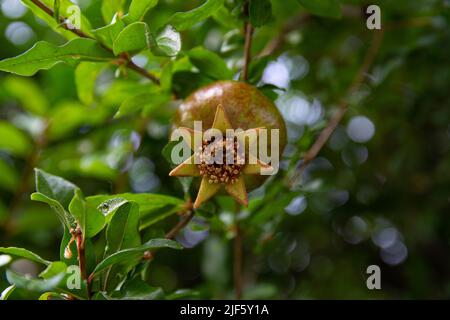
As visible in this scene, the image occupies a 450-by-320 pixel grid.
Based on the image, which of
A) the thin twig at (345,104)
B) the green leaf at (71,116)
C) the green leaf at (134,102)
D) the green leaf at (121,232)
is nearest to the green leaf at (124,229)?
the green leaf at (121,232)

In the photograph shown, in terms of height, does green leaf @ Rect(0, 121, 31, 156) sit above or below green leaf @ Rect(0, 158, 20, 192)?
above

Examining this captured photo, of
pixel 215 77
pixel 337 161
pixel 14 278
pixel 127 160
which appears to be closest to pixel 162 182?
pixel 127 160

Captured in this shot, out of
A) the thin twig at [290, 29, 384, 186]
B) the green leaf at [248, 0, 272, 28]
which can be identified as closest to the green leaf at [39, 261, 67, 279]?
the green leaf at [248, 0, 272, 28]

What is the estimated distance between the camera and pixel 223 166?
1003 mm

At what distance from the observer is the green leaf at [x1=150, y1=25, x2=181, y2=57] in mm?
1016

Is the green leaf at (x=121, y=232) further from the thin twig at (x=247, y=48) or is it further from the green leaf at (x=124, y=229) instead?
the thin twig at (x=247, y=48)

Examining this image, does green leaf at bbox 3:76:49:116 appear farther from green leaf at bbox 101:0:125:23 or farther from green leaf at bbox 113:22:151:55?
green leaf at bbox 113:22:151:55

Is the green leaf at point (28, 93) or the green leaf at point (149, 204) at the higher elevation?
the green leaf at point (28, 93)

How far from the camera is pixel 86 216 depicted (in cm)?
95

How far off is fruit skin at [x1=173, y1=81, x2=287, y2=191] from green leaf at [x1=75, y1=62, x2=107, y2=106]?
0.25 m

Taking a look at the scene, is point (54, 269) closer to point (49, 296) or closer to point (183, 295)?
point (49, 296)

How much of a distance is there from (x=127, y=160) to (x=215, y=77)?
0.66 metres

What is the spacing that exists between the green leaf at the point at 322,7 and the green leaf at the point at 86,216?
0.65 meters

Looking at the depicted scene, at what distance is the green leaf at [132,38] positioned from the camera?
1.00m
